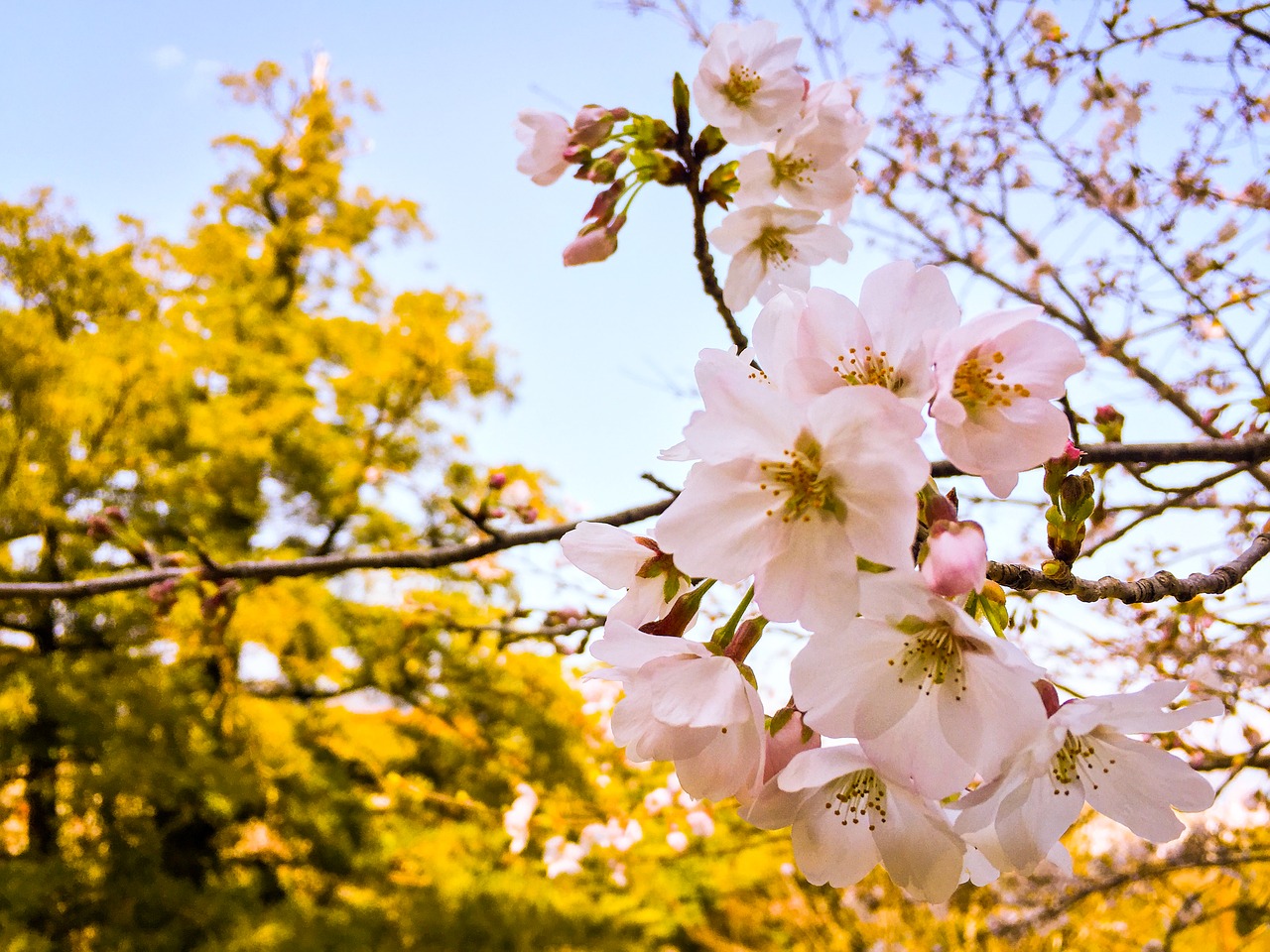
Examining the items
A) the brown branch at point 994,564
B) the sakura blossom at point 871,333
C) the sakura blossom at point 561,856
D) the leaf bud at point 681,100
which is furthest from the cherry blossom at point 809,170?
the sakura blossom at point 561,856

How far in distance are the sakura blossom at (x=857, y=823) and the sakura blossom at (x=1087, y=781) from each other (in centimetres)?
3

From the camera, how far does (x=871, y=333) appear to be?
1.46 ft

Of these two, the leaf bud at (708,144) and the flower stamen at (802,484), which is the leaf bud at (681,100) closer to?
the leaf bud at (708,144)

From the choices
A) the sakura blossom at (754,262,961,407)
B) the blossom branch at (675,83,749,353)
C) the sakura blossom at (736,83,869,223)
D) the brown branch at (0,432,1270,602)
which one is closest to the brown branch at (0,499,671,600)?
the brown branch at (0,432,1270,602)

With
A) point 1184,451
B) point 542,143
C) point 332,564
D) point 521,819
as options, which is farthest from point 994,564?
point 521,819

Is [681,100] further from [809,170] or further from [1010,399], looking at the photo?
[1010,399]

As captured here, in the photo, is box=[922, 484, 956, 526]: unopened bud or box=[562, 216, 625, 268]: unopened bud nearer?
box=[922, 484, 956, 526]: unopened bud

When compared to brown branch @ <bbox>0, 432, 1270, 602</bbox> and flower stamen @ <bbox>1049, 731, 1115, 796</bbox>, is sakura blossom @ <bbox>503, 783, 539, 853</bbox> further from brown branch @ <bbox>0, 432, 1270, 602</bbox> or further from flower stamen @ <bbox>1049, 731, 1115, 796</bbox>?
flower stamen @ <bbox>1049, 731, 1115, 796</bbox>

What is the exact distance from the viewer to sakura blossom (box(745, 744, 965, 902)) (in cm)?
43

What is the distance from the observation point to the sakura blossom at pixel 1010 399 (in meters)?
0.42

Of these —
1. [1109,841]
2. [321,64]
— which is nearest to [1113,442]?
[1109,841]

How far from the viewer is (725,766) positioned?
446 millimetres

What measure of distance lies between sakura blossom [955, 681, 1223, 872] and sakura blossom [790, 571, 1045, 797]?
0.06 feet

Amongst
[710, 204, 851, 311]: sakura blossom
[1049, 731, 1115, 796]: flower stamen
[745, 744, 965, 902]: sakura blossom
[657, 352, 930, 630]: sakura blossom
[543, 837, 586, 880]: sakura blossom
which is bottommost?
[543, 837, 586, 880]: sakura blossom
